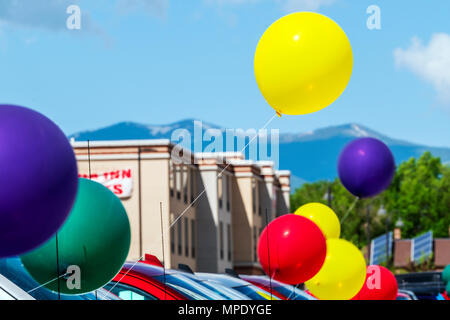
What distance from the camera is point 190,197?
52.8 meters

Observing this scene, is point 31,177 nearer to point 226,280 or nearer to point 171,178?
point 226,280

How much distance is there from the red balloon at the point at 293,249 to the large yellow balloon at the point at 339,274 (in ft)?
3.63

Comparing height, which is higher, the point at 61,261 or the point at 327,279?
the point at 61,261

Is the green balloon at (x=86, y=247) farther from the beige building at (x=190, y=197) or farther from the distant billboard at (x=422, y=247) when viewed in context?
the distant billboard at (x=422, y=247)

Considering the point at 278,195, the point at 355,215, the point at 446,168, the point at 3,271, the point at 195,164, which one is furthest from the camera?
the point at 446,168

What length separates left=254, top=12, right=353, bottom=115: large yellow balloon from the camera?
335 inches

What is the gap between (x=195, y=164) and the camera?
174 feet

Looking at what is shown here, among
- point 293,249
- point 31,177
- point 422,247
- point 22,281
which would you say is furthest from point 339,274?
point 422,247

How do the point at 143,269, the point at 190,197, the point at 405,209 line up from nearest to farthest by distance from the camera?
the point at 143,269, the point at 190,197, the point at 405,209

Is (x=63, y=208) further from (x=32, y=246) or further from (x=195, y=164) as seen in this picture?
(x=195, y=164)

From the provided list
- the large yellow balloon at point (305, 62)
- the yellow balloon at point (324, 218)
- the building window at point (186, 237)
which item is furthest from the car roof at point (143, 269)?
the building window at point (186, 237)

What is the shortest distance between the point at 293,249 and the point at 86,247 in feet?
11.6

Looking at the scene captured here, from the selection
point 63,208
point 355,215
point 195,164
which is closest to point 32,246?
point 63,208
